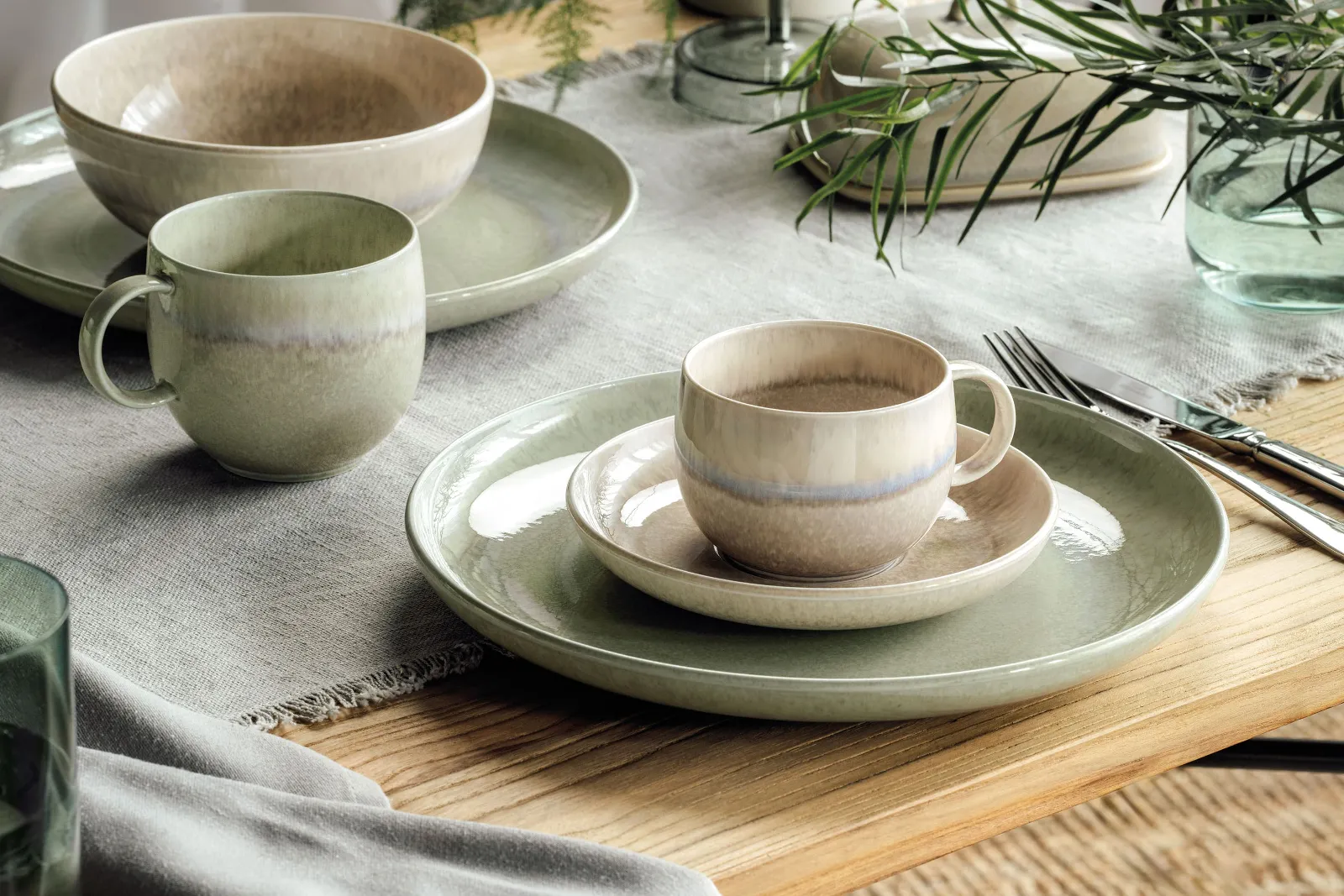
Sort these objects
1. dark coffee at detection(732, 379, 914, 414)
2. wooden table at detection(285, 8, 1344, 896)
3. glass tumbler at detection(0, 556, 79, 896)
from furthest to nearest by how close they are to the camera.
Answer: dark coffee at detection(732, 379, 914, 414) < wooden table at detection(285, 8, 1344, 896) < glass tumbler at detection(0, 556, 79, 896)

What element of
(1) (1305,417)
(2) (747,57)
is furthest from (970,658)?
(2) (747,57)

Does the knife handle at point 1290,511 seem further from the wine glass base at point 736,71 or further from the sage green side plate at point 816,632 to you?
the wine glass base at point 736,71

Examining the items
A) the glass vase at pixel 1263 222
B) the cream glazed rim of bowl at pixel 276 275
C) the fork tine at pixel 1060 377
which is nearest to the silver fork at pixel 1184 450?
the fork tine at pixel 1060 377

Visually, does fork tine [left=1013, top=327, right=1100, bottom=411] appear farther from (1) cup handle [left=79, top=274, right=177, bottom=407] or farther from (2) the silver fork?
(1) cup handle [left=79, top=274, right=177, bottom=407]

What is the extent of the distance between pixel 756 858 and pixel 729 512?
0.39ft

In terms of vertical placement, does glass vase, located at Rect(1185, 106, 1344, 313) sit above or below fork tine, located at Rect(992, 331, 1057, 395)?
above

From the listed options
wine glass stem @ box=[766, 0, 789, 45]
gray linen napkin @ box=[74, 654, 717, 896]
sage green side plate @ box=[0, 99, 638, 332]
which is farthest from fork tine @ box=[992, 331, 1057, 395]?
wine glass stem @ box=[766, 0, 789, 45]

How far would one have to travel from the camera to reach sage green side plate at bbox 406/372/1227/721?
17.7 inches

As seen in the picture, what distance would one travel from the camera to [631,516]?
1.81 ft

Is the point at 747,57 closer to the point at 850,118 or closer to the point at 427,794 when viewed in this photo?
the point at 850,118

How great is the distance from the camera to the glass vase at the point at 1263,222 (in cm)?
77

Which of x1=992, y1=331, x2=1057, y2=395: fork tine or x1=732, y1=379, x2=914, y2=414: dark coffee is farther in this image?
x1=992, y1=331, x2=1057, y2=395: fork tine

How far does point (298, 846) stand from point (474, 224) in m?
0.53

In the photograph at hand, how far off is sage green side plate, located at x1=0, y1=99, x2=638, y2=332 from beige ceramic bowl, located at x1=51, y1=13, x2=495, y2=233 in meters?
0.05
